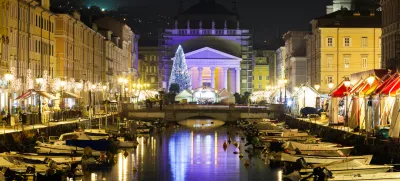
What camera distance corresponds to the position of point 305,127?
74.9 meters

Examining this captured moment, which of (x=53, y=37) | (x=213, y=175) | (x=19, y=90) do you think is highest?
(x=53, y=37)

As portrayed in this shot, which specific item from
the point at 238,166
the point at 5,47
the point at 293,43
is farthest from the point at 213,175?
the point at 293,43

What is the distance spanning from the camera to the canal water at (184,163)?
153 feet

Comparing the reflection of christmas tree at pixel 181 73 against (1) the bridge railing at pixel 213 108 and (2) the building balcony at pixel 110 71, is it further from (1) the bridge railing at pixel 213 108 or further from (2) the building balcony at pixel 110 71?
(1) the bridge railing at pixel 213 108

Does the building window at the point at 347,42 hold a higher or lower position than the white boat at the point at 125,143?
higher

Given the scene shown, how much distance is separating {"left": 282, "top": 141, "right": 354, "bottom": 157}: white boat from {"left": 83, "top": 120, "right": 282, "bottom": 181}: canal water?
1.65 m

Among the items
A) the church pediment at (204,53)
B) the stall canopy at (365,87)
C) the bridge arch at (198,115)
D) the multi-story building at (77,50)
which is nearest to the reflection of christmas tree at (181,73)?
the multi-story building at (77,50)

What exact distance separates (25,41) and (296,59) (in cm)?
7362

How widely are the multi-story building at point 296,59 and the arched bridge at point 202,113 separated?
3013 cm

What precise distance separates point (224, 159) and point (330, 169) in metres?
20.4

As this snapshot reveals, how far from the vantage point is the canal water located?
46.5 meters

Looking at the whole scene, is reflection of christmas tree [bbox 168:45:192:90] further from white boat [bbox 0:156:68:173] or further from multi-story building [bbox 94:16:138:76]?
white boat [bbox 0:156:68:173]

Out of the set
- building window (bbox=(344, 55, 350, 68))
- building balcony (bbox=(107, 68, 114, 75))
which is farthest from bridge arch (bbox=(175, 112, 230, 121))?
building balcony (bbox=(107, 68, 114, 75))

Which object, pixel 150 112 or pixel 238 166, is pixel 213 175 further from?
pixel 150 112
